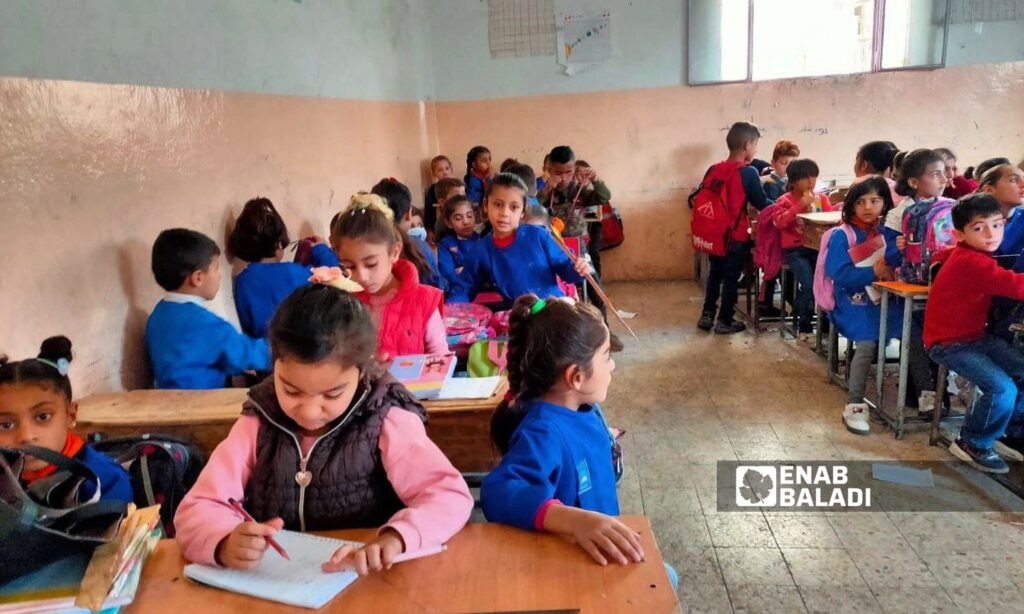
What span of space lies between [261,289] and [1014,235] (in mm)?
3199

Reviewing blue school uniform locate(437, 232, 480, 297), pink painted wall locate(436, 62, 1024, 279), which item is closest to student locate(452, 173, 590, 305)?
blue school uniform locate(437, 232, 480, 297)

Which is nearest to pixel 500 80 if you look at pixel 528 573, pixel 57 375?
pixel 57 375

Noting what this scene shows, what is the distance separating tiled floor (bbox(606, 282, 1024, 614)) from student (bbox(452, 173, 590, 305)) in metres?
0.86

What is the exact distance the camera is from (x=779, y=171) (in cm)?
597

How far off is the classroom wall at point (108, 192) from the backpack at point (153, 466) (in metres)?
0.41

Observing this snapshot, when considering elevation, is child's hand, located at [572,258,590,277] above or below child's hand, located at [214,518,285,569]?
above

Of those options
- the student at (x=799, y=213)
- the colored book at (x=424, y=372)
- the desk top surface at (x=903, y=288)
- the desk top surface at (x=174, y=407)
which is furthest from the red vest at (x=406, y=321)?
the student at (x=799, y=213)

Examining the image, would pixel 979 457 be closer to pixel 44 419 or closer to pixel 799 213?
pixel 799 213

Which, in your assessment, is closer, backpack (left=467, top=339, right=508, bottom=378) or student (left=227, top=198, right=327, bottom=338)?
backpack (left=467, top=339, right=508, bottom=378)

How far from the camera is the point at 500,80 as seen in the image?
6855mm

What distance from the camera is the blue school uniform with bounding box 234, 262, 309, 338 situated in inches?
124

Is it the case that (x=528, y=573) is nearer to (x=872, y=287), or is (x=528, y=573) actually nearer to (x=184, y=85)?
(x=184, y=85)

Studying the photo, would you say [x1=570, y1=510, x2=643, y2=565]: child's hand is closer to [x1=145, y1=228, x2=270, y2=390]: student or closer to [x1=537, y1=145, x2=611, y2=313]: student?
[x1=145, y1=228, x2=270, y2=390]: student

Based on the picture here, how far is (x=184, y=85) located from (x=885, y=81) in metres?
5.83
